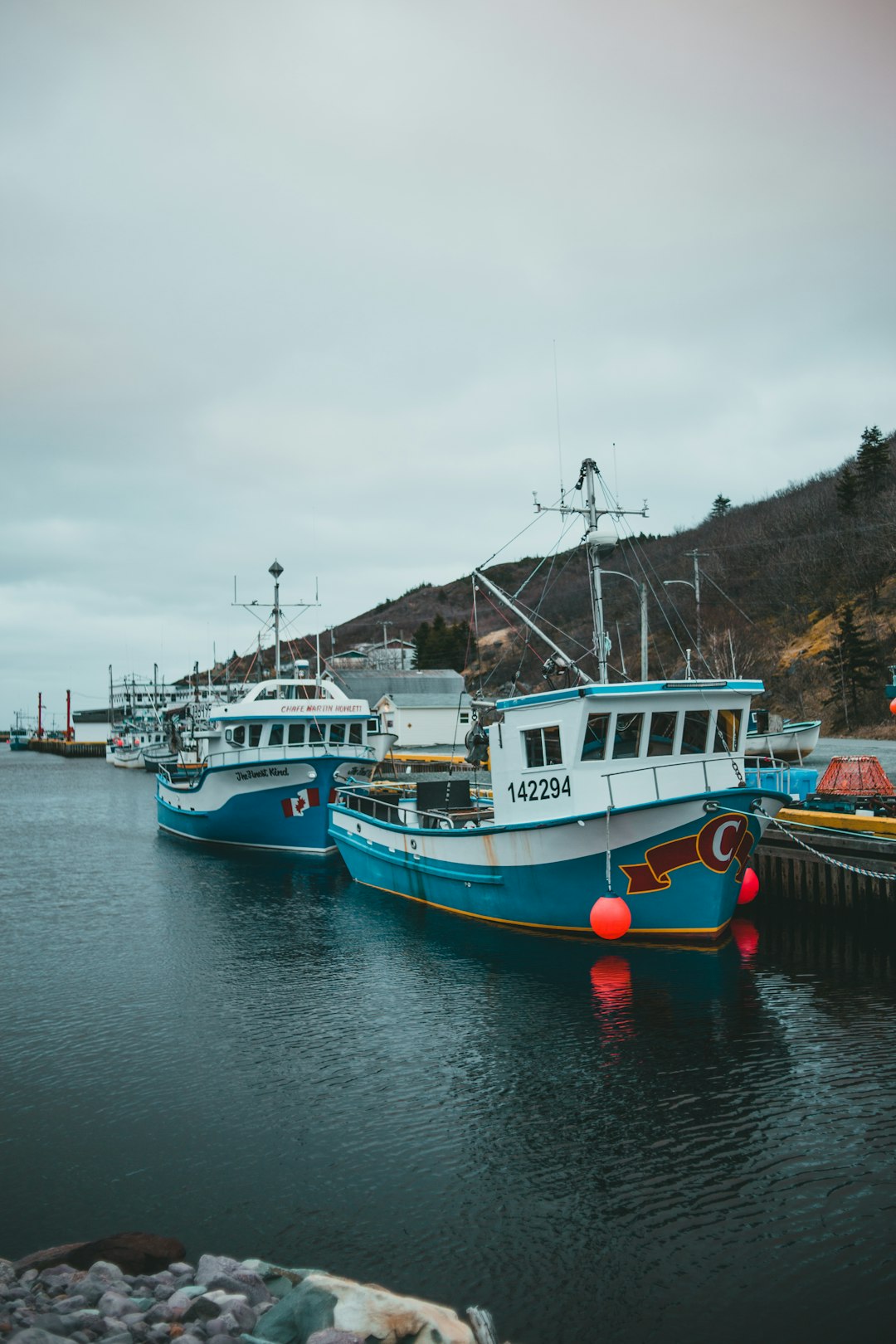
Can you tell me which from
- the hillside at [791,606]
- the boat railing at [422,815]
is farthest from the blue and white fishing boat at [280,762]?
the hillside at [791,606]

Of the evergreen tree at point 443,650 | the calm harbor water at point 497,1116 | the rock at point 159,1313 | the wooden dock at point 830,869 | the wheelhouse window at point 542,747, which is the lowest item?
the calm harbor water at point 497,1116

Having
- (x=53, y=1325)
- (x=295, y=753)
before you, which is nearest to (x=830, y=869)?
(x=53, y=1325)

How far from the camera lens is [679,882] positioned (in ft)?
54.4

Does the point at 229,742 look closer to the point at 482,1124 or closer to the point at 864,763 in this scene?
the point at 864,763

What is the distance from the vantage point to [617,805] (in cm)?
1686

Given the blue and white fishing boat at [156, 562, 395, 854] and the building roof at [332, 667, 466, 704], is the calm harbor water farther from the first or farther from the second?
the building roof at [332, 667, 466, 704]

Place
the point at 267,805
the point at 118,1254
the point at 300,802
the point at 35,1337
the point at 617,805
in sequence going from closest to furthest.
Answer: the point at 35,1337 → the point at 118,1254 → the point at 617,805 → the point at 300,802 → the point at 267,805

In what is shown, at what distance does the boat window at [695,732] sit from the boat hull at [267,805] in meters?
14.9

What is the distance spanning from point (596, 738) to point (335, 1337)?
39.0 ft

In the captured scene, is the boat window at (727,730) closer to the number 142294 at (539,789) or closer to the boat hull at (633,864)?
the boat hull at (633,864)

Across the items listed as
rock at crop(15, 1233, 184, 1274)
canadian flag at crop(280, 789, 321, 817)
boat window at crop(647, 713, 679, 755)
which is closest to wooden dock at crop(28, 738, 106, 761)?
canadian flag at crop(280, 789, 321, 817)

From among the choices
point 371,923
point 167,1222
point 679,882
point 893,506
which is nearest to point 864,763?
point 679,882

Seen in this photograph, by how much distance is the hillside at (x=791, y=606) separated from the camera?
47.2 meters

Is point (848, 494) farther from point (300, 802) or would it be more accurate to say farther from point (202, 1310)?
point (202, 1310)
